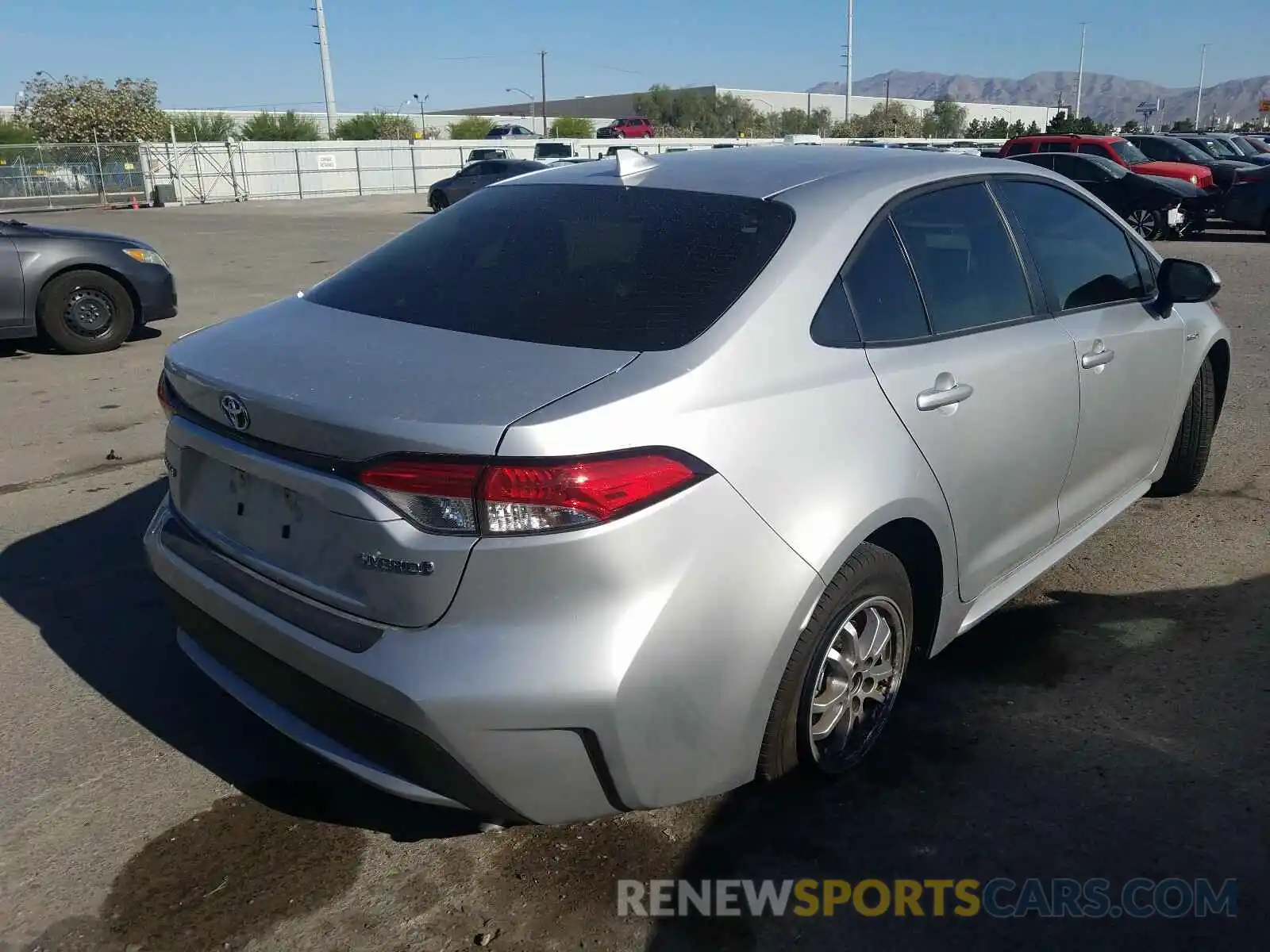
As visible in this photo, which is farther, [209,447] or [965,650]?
[965,650]

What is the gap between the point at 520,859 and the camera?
2664mm

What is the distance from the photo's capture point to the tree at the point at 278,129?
2356 inches

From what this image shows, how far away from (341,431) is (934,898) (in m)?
1.75

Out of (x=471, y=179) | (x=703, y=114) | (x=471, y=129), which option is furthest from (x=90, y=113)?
(x=703, y=114)

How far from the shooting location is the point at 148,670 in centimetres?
361

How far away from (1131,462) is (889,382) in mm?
1909

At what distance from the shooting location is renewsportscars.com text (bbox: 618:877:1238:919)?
8.14 feet

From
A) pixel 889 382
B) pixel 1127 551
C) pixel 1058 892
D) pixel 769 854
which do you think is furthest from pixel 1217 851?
pixel 1127 551

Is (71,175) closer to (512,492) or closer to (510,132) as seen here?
(510,132)

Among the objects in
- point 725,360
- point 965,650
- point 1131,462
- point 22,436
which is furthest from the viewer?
point 22,436

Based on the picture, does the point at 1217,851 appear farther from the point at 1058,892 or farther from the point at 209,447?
the point at 209,447

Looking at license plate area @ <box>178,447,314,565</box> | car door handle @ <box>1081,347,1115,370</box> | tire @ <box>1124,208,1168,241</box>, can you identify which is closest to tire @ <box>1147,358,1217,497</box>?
car door handle @ <box>1081,347,1115,370</box>

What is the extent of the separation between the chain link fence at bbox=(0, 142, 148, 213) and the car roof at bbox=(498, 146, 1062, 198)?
39.3m

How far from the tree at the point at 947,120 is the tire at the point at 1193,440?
84858 mm
